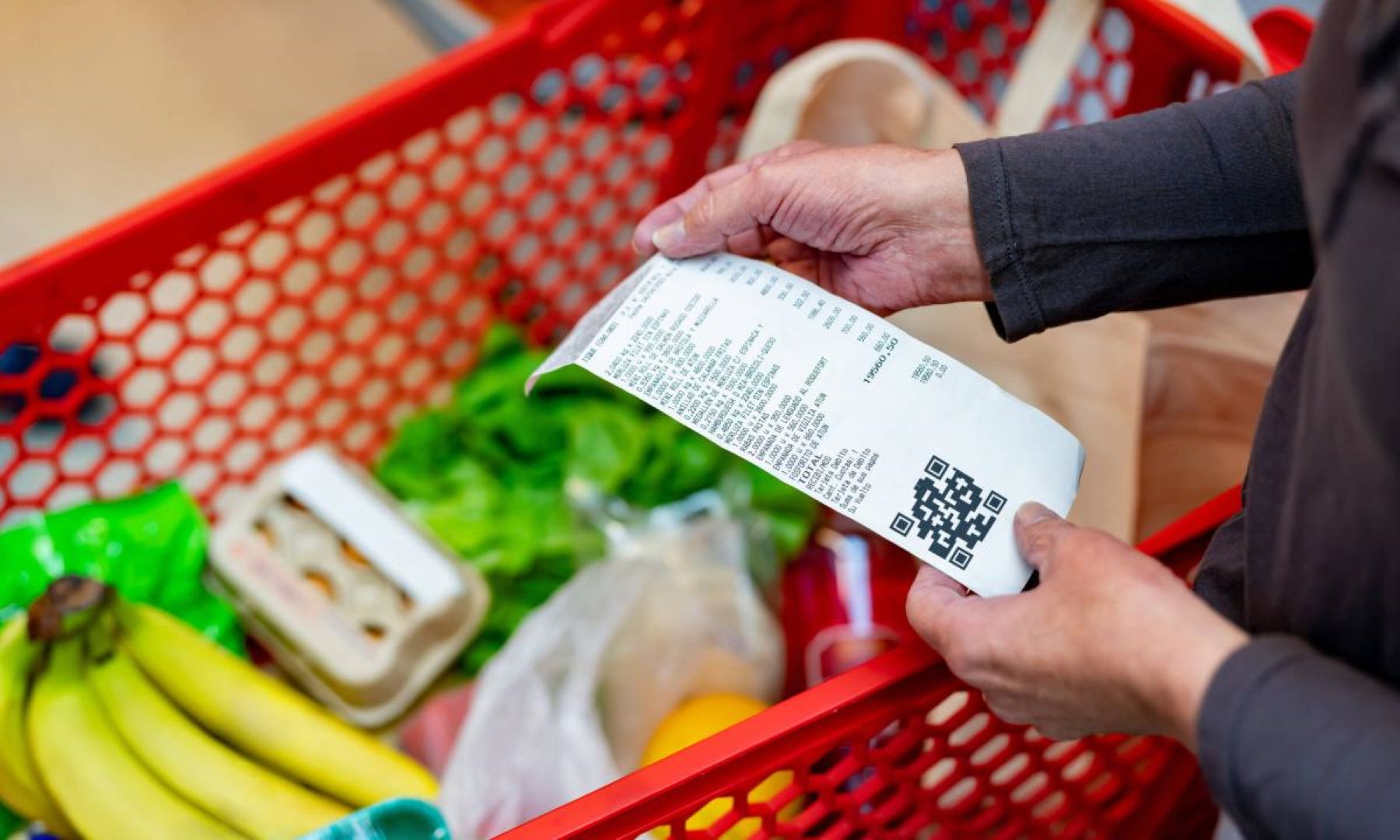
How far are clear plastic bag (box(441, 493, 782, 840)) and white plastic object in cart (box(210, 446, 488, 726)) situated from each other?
0.07 m

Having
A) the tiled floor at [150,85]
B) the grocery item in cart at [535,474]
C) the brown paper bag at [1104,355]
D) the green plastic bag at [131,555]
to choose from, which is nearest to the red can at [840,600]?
the grocery item in cart at [535,474]

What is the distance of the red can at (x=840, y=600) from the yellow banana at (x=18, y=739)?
0.51 metres

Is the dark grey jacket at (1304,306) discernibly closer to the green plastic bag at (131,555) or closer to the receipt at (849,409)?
the receipt at (849,409)

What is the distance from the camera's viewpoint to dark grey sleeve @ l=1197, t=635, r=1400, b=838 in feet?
1.26

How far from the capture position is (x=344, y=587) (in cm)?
91

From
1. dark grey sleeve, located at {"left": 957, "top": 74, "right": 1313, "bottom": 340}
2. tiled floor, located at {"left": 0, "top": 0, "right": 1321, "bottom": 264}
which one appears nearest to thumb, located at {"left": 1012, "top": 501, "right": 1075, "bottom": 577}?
dark grey sleeve, located at {"left": 957, "top": 74, "right": 1313, "bottom": 340}

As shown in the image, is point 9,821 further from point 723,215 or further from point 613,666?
point 723,215

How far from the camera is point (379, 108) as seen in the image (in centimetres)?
83

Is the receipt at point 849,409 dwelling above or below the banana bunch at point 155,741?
above

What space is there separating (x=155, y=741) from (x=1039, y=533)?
1.72ft

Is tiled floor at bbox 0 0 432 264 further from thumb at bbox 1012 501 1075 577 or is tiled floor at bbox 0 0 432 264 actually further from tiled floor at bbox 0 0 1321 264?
thumb at bbox 1012 501 1075 577

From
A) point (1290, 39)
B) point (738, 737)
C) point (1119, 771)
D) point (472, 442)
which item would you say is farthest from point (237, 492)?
point (1290, 39)

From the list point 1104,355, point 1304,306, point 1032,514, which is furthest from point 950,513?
point 1104,355

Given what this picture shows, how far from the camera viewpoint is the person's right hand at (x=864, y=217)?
64 centimetres
